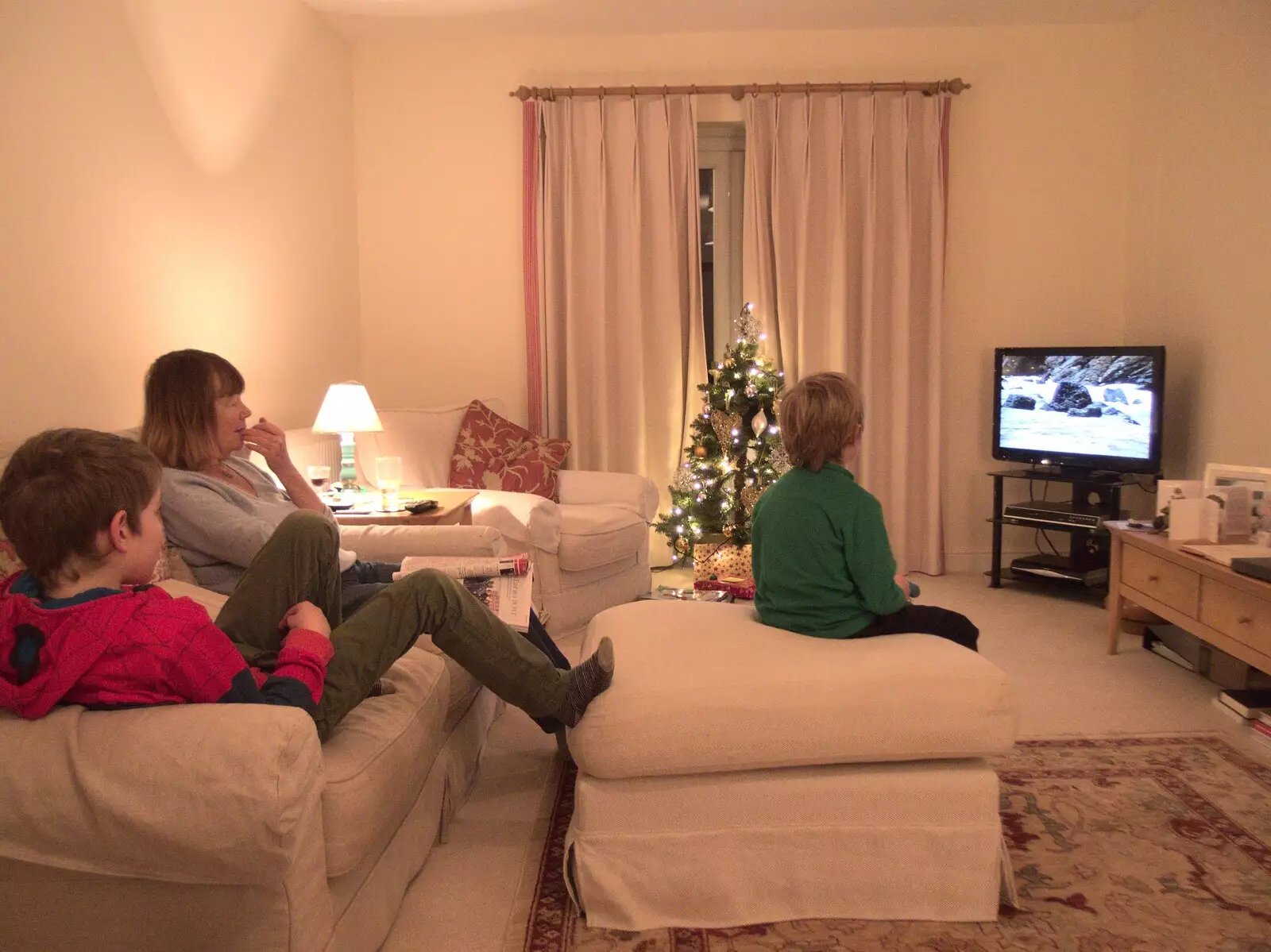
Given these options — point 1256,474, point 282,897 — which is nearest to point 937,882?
point 282,897

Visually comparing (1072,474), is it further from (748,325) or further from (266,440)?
(266,440)

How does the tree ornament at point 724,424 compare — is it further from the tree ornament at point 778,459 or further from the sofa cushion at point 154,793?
the sofa cushion at point 154,793

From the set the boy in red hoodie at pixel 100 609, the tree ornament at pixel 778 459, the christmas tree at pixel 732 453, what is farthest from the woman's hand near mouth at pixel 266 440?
the tree ornament at pixel 778 459

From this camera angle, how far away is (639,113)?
5.04 m

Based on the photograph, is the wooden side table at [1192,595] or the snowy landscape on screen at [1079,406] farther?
the snowy landscape on screen at [1079,406]

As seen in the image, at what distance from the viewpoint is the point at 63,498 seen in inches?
54.1

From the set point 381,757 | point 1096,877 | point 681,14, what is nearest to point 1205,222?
point 681,14

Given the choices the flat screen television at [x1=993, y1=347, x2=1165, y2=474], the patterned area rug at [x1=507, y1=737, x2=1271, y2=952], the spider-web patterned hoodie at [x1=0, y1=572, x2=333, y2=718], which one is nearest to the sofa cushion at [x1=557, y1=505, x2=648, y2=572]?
the patterned area rug at [x1=507, y1=737, x2=1271, y2=952]

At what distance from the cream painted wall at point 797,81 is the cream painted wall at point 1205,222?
0.73 feet

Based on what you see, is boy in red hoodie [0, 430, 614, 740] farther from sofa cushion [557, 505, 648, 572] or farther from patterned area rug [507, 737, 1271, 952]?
sofa cushion [557, 505, 648, 572]

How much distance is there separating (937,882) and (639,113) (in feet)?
13.7

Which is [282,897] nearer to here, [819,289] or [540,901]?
[540,901]

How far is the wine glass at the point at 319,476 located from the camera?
3.41 metres

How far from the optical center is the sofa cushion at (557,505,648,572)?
12.5ft
